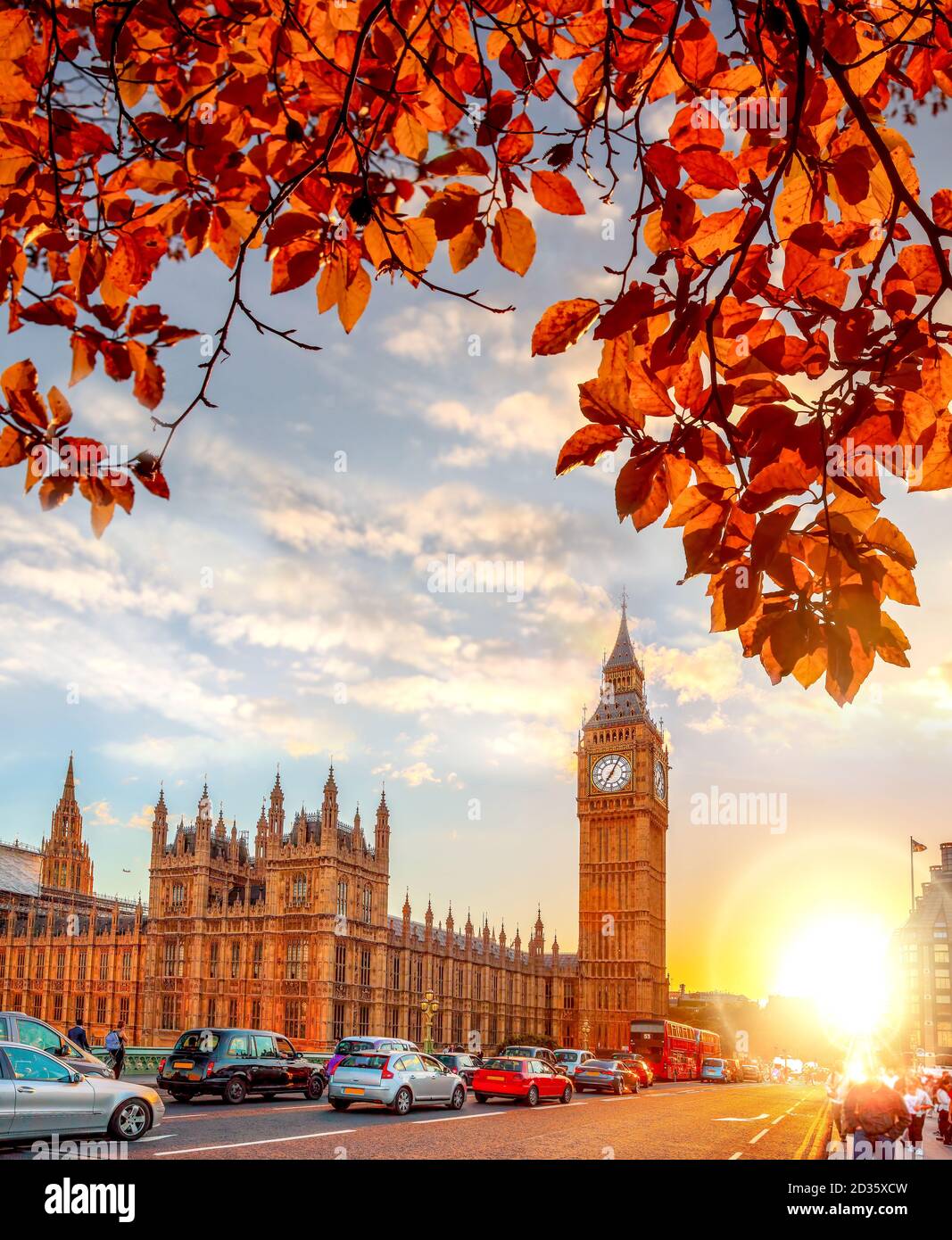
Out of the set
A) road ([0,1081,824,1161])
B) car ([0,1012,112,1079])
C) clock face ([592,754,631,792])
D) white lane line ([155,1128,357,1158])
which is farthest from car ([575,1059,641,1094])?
clock face ([592,754,631,792])

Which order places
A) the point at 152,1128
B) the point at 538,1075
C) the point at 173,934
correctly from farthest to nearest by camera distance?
the point at 173,934, the point at 538,1075, the point at 152,1128

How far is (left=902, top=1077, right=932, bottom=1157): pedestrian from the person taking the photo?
42.0 ft

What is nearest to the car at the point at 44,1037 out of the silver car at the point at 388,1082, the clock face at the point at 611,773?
the silver car at the point at 388,1082

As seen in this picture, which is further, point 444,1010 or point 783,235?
point 444,1010

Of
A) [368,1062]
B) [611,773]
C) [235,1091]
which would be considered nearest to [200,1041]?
[235,1091]

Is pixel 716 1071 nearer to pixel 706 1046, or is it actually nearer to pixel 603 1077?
pixel 706 1046

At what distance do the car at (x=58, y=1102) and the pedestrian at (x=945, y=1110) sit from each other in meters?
14.6

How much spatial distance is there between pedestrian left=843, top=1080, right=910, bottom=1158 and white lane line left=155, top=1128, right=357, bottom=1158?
287 inches

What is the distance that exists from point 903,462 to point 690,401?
0.58m

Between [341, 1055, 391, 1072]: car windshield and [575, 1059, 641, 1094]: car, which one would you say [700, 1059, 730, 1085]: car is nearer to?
[575, 1059, 641, 1094]: car

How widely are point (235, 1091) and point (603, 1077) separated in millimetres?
15940

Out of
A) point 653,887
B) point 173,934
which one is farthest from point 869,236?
point 653,887
